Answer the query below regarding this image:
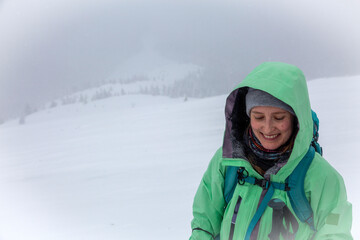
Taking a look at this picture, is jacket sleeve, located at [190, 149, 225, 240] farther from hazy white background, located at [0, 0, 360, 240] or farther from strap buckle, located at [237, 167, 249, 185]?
hazy white background, located at [0, 0, 360, 240]

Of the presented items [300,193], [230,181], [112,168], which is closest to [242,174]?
[230,181]

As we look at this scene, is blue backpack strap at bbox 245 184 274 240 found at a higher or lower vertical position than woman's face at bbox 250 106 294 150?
lower

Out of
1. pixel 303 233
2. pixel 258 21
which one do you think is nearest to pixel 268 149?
pixel 303 233

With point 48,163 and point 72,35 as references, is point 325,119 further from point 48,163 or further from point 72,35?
point 48,163

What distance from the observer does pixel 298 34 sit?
1888 mm

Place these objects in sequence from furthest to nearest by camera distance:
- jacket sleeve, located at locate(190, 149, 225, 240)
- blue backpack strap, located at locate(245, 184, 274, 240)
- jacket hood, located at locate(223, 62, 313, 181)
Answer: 1. jacket sleeve, located at locate(190, 149, 225, 240)
2. blue backpack strap, located at locate(245, 184, 274, 240)
3. jacket hood, located at locate(223, 62, 313, 181)

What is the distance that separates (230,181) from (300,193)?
205mm

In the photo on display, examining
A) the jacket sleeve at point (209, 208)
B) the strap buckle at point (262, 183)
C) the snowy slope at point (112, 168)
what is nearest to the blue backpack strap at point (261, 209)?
the strap buckle at point (262, 183)

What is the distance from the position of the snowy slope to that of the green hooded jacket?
2.79 ft

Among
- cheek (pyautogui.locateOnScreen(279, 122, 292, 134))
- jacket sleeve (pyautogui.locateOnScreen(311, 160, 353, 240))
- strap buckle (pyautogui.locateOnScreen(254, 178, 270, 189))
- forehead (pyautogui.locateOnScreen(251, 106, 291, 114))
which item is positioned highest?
forehead (pyautogui.locateOnScreen(251, 106, 291, 114))

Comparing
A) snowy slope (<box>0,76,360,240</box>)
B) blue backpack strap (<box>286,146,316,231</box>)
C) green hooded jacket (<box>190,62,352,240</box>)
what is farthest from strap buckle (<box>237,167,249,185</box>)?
snowy slope (<box>0,76,360,240</box>)

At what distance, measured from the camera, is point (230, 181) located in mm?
963

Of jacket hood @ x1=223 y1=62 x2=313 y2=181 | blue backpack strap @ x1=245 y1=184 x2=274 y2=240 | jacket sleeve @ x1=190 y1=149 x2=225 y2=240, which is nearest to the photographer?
jacket hood @ x1=223 y1=62 x2=313 y2=181

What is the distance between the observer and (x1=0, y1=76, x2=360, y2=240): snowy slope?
2.03 meters
